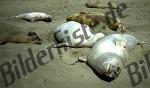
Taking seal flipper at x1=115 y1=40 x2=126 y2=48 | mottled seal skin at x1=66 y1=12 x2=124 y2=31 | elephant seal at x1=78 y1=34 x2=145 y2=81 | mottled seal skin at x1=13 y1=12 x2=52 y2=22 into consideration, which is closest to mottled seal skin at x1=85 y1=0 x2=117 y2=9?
mottled seal skin at x1=66 y1=12 x2=124 y2=31

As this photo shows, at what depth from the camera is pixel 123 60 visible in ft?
17.1

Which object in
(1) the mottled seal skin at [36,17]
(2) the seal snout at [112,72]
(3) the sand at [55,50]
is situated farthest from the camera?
(1) the mottled seal skin at [36,17]

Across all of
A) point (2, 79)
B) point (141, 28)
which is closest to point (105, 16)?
point (141, 28)

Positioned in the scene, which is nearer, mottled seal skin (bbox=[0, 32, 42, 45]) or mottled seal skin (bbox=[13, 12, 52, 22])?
mottled seal skin (bbox=[0, 32, 42, 45])

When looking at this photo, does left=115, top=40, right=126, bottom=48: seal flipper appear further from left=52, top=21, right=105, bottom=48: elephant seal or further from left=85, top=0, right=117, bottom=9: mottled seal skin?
left=85, top=0, right=117, bottom=9: mottled seal skin

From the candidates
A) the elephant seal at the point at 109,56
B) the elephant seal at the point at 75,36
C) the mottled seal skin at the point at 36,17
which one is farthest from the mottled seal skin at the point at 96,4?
the elephant seal at the point at 109,56

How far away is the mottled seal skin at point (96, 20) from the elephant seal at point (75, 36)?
438mm

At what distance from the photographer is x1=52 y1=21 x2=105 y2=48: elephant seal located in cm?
584

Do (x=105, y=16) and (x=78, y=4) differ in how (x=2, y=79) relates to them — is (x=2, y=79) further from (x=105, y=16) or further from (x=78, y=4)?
(x=78, y=4)

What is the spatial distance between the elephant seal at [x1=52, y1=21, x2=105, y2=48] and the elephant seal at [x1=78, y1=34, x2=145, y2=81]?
0.30 m

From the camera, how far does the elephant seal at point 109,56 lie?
4828mm

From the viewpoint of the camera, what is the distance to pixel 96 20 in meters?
6.72

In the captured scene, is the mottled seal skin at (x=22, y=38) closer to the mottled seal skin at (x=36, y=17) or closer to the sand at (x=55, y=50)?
the sand at (x=55, y=50)

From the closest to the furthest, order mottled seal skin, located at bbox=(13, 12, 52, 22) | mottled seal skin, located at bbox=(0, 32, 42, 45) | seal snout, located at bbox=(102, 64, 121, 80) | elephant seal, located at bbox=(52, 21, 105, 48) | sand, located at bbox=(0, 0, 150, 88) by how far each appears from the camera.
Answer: seal snout, located at bbox=(102, 64, 121, 80), sand, located at bbox=(0, 0, 150, 88), elephant seal, located at bbox=(52, 21, 105, 48), mottled seal skin, located at bbox=(0, 32, 42, 45), mottled seal skin, located at bbox=(13, 12, 52, 22)
